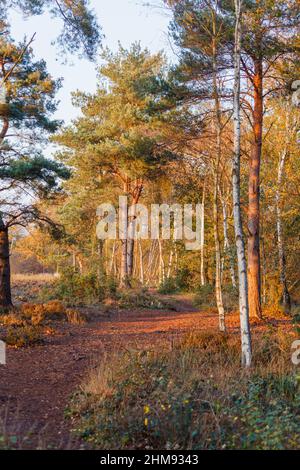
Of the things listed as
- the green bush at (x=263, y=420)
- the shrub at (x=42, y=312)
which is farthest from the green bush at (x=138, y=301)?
the green bush at (x=263, y=420)

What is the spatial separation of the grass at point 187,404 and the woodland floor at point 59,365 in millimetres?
363

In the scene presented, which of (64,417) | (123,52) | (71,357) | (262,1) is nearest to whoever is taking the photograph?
(64,417)

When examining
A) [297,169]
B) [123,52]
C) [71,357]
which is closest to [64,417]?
[71,357]

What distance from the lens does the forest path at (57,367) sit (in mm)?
5254

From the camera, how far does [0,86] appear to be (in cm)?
1216

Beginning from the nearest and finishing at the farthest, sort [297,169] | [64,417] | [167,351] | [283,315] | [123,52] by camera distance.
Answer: [64,417]
[167,351]
[283,315]
[297,169]
[123,52]

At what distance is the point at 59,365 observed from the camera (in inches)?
344

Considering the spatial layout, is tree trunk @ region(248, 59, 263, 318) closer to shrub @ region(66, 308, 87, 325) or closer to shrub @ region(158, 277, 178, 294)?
shrub @ region(66, 308, 87, 325)

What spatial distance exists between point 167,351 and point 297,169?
11.5m

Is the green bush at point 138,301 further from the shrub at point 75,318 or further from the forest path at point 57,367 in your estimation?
the shrub at point 75,318

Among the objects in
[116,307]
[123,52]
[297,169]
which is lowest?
[116,307]

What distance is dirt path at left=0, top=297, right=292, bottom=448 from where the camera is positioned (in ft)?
17.4

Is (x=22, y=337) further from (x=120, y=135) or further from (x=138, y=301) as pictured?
(x=120, y=135)
